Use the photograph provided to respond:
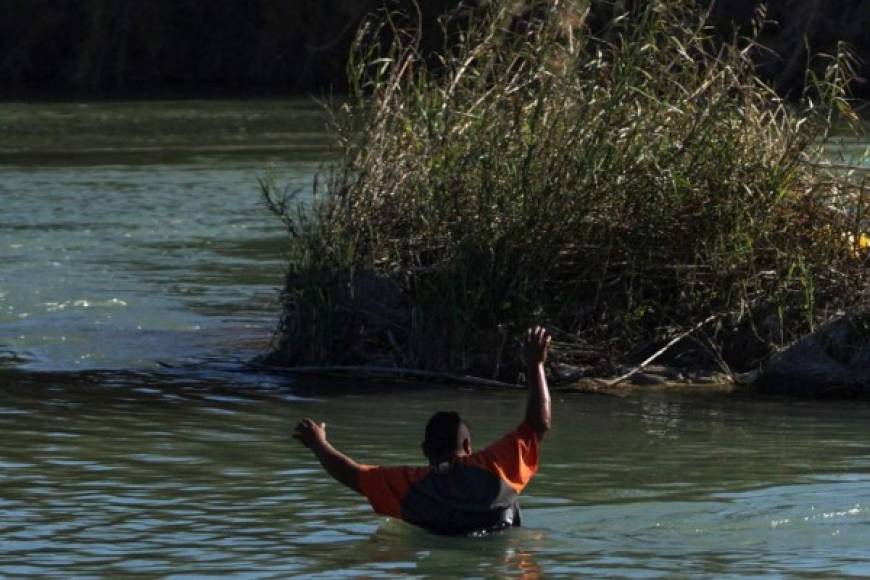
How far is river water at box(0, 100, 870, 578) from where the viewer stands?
8.84 m

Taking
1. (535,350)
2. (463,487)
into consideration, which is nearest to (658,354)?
(463,487)

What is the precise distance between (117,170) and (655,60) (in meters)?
15.7

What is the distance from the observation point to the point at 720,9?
36531mm

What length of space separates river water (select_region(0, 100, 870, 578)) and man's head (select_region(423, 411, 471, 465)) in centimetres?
47

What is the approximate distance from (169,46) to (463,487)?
3779cm

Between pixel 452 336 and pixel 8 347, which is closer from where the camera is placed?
pixel 452 336

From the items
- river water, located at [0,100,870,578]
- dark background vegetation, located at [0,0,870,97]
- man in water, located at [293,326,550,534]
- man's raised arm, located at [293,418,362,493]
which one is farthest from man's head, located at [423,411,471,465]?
dark background vegetation, located at [0,0,870,97]

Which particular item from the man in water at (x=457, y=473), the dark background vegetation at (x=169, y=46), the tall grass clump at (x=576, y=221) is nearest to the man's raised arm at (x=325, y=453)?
the man in water at (x=457, y=473)

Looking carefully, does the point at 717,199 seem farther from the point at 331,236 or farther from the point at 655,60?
the point at 331,236

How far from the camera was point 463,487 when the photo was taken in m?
8.61

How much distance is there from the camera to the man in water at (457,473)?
8.44 meters

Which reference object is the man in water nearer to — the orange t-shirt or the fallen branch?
the orange t-shirt

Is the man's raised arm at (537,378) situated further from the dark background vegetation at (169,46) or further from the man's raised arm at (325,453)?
the dark background vegetation at (169,46)

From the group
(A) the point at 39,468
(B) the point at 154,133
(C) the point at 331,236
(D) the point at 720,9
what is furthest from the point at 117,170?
(A) the point at 39,468
